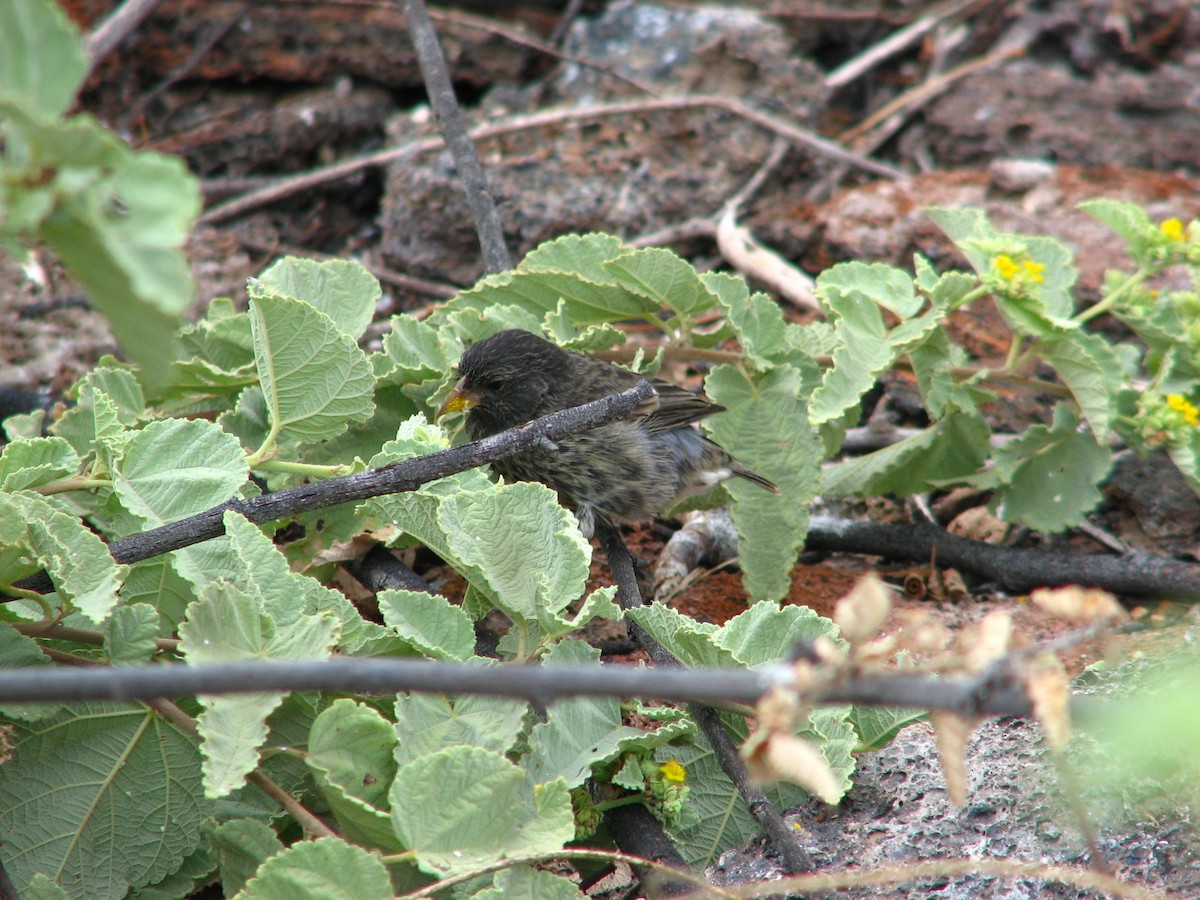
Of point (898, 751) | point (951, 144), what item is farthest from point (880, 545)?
point (951, 144)

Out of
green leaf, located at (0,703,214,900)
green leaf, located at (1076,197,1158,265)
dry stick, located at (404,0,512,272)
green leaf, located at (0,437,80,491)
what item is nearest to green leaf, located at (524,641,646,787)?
green leaf, located at (0,703,214,900)

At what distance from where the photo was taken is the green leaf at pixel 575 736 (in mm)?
2125

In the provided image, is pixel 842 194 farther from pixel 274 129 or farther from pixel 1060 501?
pixel 274 129

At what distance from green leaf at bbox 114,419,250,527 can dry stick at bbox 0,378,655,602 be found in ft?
0.15

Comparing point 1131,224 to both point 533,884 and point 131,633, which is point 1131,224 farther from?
point 131,633

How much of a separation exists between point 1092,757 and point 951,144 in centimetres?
376

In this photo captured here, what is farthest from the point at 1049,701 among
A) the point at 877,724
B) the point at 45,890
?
the point at 45,890

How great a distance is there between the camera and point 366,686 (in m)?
1.21

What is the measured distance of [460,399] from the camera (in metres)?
3.46

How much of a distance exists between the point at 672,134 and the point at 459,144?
1292 millimetres

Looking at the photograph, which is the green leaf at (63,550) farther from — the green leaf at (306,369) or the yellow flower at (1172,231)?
the yellow flower at (1172,231)

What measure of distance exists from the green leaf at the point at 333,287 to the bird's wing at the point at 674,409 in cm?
108

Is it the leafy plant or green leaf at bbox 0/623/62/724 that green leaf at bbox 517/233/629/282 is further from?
the leafy plant

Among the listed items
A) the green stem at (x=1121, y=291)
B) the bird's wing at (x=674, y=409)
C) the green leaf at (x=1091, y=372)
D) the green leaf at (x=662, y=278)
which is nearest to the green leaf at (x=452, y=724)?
the green leaf at (x=662, y=278)
